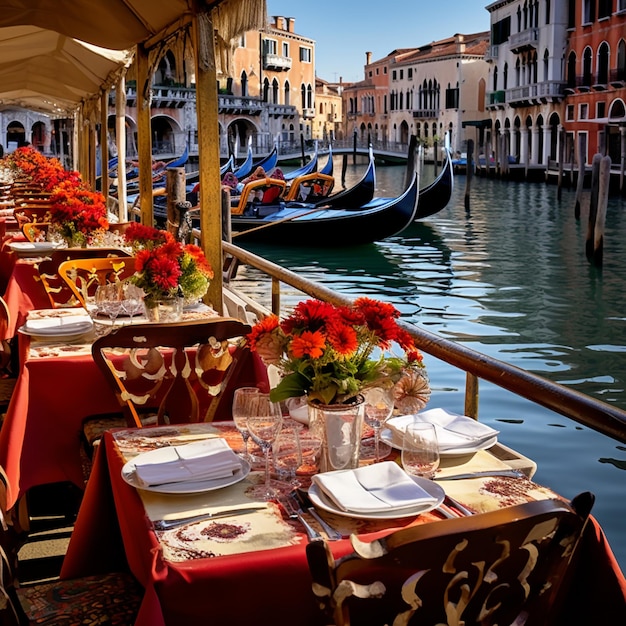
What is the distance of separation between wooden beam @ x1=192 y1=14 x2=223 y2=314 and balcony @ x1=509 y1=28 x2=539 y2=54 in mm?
28706

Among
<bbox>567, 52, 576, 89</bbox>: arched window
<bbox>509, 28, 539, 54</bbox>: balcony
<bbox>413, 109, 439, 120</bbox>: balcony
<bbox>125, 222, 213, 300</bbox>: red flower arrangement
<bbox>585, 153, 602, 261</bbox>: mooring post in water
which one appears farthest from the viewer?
<bbox>413, 109, 439, 120</bbox>: balcony

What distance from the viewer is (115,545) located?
1.69 m

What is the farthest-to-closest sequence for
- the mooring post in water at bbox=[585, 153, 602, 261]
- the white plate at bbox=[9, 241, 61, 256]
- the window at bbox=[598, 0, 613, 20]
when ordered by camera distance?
the window at bbox=[598, 0, 613, 20], the mooring post in water at bbox=[585, 153, 602, 261], the white plate at bbox=[9, 241, 61, 256]

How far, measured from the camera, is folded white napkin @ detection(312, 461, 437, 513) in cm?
133

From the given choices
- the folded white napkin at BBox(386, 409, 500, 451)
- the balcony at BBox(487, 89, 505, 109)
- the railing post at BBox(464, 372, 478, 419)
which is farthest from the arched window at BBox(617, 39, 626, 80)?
the folded white napkin at BBox(386, 409, 500, 451)

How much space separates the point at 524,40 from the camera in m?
30.9

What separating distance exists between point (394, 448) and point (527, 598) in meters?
0.58

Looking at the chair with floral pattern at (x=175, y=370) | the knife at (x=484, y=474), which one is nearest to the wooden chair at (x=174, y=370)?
the chair with floral pattern at (x=175, y=370)

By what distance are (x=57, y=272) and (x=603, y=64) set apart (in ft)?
81.7

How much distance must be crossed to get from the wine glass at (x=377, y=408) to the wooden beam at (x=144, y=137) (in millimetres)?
3310

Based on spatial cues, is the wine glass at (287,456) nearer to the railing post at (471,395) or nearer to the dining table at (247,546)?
the dining table at (247,546)

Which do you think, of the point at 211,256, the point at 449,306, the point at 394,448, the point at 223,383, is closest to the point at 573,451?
the point at 211,256

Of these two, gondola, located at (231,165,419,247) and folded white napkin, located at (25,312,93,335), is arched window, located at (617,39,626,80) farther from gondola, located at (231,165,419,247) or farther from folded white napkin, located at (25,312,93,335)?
folded white napkin, located at (25,312,93,335)

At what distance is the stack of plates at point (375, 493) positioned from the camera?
132cm
